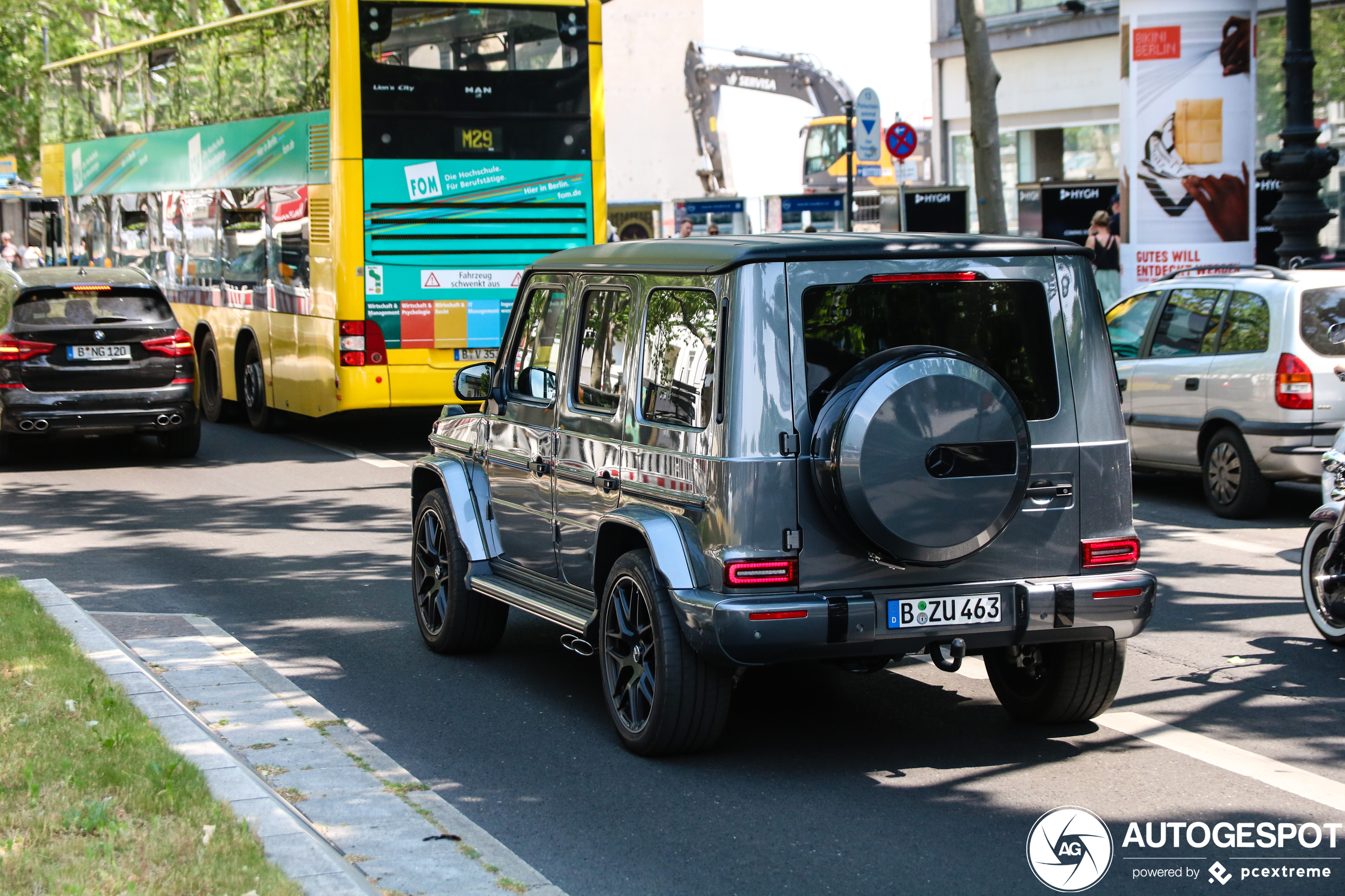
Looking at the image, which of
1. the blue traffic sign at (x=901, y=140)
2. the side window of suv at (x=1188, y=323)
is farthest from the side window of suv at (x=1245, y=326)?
the blue traffic sign at (x=901, y=140)

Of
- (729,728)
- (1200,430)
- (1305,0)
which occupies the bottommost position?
(729,728)

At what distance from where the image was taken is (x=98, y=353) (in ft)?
50.0

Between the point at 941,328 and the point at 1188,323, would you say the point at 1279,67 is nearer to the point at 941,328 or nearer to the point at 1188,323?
the point at 1188,323

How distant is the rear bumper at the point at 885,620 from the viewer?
559 cm

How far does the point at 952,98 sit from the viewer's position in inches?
1359

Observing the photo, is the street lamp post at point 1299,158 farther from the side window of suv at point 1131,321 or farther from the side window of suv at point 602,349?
the side window of suv at point 602,349

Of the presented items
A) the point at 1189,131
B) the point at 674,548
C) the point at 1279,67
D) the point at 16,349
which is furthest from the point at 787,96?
the point at 674,548

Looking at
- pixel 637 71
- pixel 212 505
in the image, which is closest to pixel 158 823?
pixel 212 505

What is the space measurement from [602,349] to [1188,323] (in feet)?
23.0

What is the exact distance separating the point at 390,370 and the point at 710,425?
10662 millimetres

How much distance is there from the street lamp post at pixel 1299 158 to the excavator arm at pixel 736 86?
29.5m

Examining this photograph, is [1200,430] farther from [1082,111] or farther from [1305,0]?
[1082,111]

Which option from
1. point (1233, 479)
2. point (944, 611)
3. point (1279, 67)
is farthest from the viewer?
point (1279, 67)

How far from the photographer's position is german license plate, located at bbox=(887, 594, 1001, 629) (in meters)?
5.72
